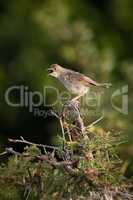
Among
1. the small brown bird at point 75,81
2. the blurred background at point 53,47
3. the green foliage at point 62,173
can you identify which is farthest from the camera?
the blurred background at point 53,47

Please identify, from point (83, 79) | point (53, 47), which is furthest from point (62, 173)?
point (53, 47)

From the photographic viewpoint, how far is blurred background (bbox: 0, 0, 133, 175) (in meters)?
8.32

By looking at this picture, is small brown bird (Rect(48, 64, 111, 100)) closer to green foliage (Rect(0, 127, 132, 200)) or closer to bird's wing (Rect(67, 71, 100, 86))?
bird's wing (Rect(67, 71, 100, 86))

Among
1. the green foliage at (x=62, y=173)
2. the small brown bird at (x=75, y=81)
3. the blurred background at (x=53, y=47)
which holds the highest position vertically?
the blurred background at (x=53, y=47)

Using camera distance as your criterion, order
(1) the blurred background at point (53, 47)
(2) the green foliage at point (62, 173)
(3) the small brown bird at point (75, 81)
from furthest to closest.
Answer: (1) the blurred background at point (53, 47) → (3) the small brown bird at point (75, 81) → (2) the green foliage at point (62, 173)

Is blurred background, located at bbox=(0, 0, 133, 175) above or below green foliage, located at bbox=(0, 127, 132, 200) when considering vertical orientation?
above

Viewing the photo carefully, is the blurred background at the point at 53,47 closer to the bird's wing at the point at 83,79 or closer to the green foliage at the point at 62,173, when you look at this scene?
the bird's wing at the point at 83,79

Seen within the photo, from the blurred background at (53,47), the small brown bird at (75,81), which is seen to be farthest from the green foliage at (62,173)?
the blurred background at (53,47)

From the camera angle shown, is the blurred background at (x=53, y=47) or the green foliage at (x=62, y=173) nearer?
the green foliage at (x=62, y=173)

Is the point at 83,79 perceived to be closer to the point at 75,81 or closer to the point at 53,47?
the point at 75,81

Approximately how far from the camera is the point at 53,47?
9656mm

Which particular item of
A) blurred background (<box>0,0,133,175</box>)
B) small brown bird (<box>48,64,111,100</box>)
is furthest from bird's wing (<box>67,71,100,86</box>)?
blurred background (<box>0,0,133,175</box>)

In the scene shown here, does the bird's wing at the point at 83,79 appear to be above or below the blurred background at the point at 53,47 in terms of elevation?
below

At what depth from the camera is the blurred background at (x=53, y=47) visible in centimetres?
832
